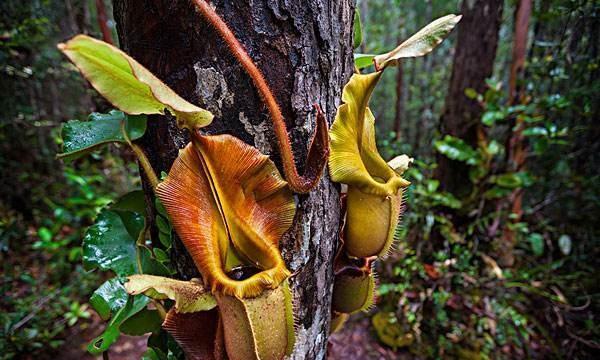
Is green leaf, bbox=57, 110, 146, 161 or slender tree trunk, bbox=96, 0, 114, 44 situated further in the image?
slender tree trunk, bbox=96, 0, 114, 44

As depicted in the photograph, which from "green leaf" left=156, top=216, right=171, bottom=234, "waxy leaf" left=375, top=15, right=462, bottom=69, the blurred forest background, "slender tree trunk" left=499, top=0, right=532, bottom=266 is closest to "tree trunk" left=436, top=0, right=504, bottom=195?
the blurred forest background

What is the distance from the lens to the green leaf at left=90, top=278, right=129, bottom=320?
1.82 feet

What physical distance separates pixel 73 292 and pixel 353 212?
8.94 feet

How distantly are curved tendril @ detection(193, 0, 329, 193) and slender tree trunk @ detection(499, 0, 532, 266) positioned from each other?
80.8 inches

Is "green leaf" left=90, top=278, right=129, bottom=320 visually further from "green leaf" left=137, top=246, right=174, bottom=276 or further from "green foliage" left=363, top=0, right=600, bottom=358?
"green foliage" left=363, top=0, right=600, bottom=358

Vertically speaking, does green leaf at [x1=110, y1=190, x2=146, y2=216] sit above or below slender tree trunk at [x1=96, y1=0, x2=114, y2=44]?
below

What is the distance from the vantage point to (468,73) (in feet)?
7.36

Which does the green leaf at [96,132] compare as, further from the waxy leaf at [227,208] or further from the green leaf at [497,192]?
the green leaf at [497,192]

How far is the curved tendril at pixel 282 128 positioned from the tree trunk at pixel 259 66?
0.03 metres

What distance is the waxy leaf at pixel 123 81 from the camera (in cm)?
31

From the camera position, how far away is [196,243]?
417 mm

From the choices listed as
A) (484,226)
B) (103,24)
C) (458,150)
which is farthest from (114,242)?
(484,226)

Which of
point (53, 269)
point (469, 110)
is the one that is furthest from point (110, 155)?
point (469, 110)

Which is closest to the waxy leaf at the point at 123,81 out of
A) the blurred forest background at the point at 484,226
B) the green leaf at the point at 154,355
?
the green leaf at the point at 154,355
